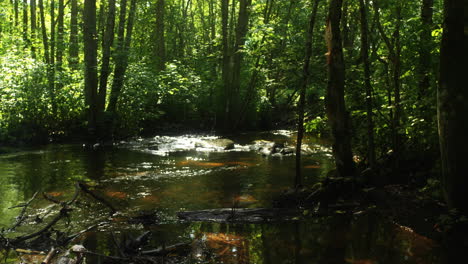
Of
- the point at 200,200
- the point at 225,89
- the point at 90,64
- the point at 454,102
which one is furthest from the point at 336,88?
the point at 225,89

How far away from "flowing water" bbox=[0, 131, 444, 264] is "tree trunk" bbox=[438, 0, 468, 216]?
3.49 ft

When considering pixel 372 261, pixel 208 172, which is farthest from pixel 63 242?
pixel 208 172

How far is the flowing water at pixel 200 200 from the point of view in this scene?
19.5 feet

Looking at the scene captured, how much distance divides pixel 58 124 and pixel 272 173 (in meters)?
10.9

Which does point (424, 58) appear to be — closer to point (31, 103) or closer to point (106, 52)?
point (106, 52)

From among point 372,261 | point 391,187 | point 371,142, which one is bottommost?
point 372,261

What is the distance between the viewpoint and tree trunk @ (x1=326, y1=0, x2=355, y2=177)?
8.13m

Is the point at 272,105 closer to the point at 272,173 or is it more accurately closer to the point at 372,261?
the point at 272,173

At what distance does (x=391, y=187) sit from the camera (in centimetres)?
876

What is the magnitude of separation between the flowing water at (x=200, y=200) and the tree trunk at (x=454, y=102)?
3.49ft

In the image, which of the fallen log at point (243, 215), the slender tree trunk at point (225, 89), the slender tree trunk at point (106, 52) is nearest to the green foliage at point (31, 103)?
the slender tree trunk at point (106, 52)

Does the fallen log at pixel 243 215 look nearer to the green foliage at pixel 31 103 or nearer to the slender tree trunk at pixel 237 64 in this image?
the green foliage at pixel 31 103

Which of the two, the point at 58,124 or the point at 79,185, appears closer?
the point at 79,185

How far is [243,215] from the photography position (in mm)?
7539
